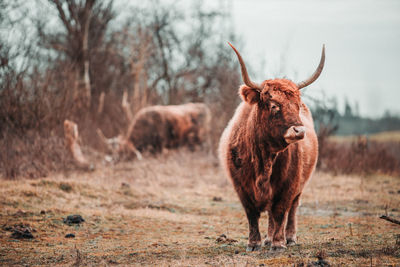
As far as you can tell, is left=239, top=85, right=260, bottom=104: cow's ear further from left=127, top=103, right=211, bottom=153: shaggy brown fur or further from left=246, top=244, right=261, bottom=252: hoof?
left=127, top=103, right=211, bottom=153: shaggy brown fur

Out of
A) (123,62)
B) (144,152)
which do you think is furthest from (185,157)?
(123,62)

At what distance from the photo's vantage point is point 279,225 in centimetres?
497

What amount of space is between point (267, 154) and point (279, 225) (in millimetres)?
947

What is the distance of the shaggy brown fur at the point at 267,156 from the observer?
4391mm

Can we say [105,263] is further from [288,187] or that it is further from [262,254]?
[288,187]

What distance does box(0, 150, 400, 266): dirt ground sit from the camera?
4.40m

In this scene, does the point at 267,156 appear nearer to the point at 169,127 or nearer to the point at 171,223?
the point at 171,223

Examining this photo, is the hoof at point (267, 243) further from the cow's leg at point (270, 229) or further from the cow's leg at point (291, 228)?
the cow's leg at point (291, 228)

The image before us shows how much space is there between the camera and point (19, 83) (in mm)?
9938

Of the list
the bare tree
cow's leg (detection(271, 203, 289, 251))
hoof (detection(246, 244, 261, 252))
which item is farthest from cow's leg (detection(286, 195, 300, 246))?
the bare tree

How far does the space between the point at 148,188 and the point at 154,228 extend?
11.0 feet

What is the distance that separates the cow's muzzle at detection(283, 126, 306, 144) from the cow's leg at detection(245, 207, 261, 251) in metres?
1.29

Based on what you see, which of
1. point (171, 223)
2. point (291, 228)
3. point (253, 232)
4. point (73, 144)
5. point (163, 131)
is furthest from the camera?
point (163, 131)

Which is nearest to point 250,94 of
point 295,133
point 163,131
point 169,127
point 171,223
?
point 295,133
